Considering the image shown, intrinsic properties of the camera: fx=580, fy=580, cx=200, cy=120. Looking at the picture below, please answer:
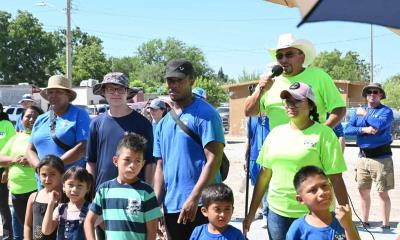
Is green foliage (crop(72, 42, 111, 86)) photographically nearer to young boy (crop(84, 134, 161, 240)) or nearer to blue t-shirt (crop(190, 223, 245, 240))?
young boy (crop(84, 134, 161, 240))

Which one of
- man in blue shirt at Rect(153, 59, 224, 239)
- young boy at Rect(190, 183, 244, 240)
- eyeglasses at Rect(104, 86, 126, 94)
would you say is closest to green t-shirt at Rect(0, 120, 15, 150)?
eyeglasses at Rect(104, 86, 126, 94)

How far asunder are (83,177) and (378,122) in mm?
4381

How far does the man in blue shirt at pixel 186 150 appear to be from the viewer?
402 cm

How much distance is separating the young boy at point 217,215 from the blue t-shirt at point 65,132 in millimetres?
1698

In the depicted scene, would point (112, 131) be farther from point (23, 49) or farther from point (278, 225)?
point (23, 49)

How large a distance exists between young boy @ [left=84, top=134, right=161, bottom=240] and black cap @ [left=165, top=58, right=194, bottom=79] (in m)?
0.56

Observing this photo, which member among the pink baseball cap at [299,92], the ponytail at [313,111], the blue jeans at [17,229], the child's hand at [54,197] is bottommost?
the blue jeans at [17,229]

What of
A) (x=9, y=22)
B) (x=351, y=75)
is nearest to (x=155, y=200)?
(x=9, y=22)

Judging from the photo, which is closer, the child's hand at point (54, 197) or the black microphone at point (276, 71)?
the black microphone at point (276, 71)

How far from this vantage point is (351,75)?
9469cm

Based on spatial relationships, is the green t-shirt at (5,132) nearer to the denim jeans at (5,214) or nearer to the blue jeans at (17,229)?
the denim jeans at (5,214)

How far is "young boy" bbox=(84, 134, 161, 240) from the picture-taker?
395 centimetres

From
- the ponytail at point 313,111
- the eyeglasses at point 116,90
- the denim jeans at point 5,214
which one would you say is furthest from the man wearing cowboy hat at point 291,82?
the denim jeans at point 5,214

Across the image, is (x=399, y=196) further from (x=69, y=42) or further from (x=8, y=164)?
(x=69, y=42)
